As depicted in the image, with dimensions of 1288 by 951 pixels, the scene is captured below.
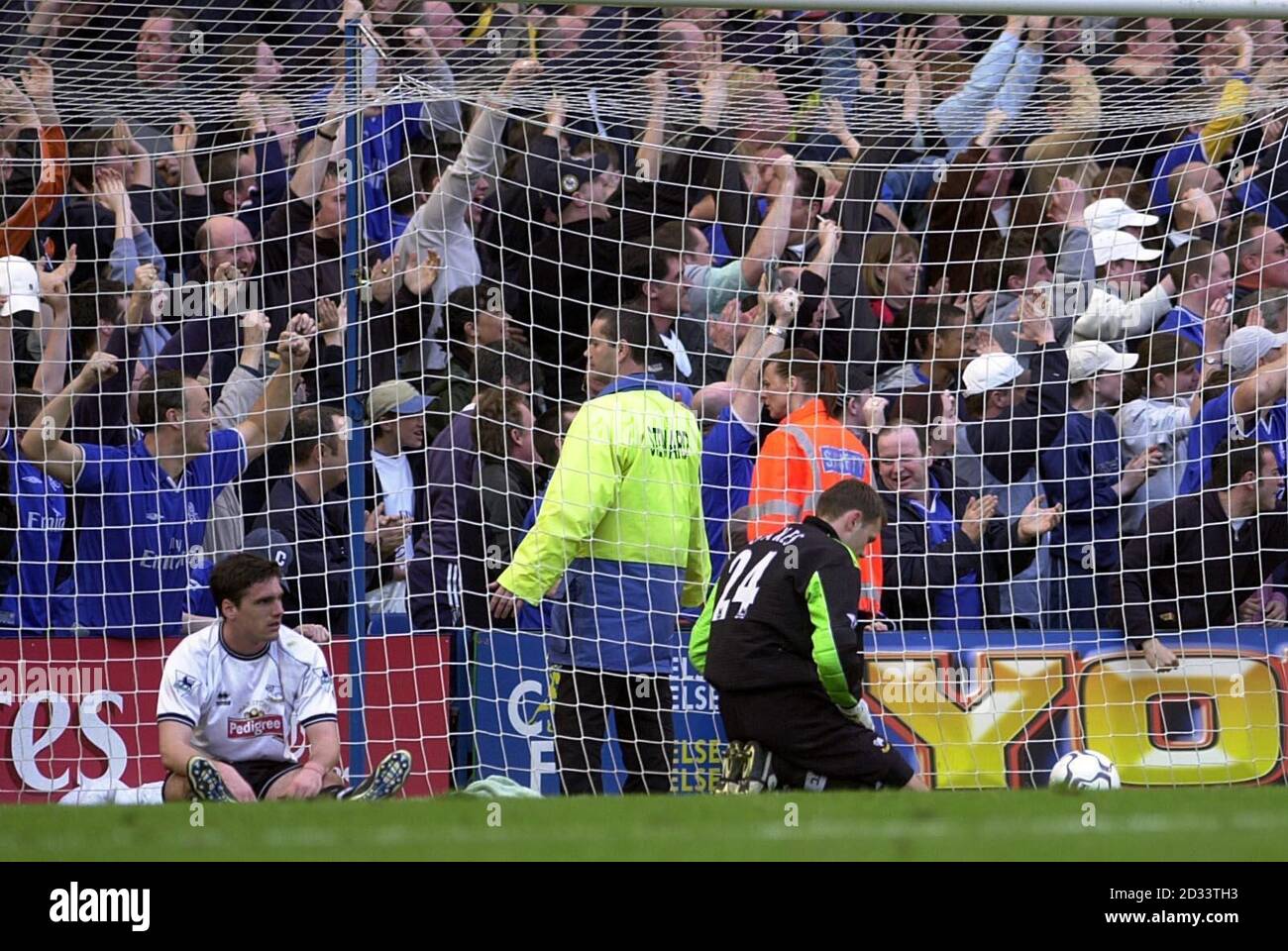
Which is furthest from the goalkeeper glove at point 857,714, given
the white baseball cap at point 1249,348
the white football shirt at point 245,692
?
the white baseball cap at point 1249,348

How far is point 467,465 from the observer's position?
8.70 meters

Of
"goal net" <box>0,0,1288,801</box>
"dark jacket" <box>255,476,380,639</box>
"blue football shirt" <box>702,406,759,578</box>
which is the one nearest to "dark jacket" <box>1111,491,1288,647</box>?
"goal net" <box>0,0,1288,801</box>

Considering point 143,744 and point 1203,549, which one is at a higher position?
point 1203,549

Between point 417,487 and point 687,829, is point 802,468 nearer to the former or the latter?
point 417,487

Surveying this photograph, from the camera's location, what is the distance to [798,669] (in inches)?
262

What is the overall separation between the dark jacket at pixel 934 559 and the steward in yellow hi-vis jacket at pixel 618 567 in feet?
4.83

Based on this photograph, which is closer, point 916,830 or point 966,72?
point 916,830

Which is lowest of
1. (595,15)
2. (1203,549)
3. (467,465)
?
(1203,549)

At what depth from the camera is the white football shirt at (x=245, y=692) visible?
7.25m

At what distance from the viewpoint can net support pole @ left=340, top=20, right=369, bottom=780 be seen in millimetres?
8023

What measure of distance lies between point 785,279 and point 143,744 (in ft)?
12.3

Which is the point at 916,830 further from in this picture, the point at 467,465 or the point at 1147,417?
the point at 1147,417

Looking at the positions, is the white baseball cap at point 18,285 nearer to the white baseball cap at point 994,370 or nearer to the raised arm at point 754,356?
the raised arm at point 754,356

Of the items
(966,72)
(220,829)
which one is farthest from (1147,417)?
(220,829)
